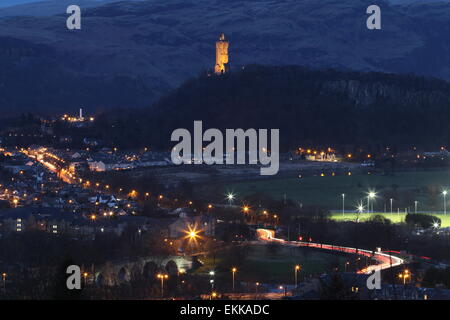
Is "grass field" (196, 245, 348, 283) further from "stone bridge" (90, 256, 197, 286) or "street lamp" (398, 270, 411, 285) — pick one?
"street lamp" (398, 270, 411, 285)

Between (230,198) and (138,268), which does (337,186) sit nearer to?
(230,198)

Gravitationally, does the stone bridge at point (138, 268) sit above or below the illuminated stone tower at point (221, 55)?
below

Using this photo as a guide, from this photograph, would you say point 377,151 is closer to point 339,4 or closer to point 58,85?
point 58,85

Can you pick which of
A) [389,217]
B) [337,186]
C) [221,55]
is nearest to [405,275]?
[389,217]

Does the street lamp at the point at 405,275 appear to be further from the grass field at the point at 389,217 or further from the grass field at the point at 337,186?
the grass field at the point at 337,186

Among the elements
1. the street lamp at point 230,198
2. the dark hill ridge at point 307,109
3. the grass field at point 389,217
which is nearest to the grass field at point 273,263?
the grass field at point 389,217

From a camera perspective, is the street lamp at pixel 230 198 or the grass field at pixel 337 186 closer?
the street lamp at pixel 230 198

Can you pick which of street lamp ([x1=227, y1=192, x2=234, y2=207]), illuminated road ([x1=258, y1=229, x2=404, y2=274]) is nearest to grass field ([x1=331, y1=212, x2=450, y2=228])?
illuminated road ([x1=258, y1=229, x2=404, y2=274])
